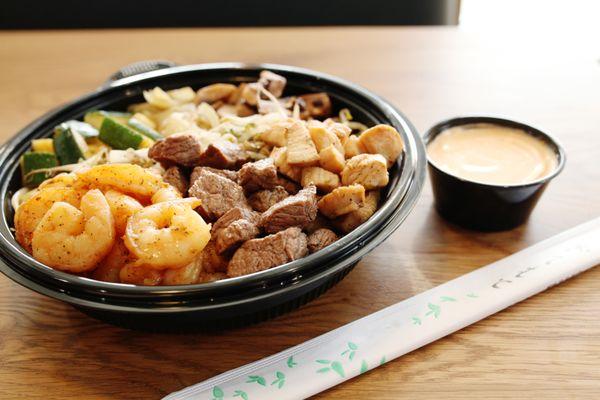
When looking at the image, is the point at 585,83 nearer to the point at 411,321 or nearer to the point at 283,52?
the point at 283,52

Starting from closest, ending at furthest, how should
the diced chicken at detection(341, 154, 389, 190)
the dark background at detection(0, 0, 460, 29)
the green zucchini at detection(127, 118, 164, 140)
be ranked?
the diced chicken at detection(341, 154, 389, 190) → the green zucchini at detection(127, 118, 164, 140) → the dark background at detection(0, 0, 460, 29)

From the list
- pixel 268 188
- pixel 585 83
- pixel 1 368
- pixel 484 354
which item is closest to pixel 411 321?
pixel 484 354

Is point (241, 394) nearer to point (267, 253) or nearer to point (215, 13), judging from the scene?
point (267, 253)

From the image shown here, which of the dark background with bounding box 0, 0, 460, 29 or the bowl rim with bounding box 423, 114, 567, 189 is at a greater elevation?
the bowl rim with bounding box 423, 114, 567, 189

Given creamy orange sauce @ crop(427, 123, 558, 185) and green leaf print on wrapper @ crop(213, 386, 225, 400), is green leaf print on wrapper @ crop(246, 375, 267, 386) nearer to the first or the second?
green leaf print on wrapper @ crop(213, 386, 225, 400)

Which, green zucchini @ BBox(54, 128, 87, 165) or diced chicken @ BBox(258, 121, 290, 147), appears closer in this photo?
diced chicken @ BBox(258, 121, 290, 147)

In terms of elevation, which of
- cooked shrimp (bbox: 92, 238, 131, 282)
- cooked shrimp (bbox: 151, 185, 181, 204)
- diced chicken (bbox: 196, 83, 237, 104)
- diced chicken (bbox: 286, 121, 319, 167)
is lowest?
cooked shrimp (bbox: 92, 238, 131, 282)

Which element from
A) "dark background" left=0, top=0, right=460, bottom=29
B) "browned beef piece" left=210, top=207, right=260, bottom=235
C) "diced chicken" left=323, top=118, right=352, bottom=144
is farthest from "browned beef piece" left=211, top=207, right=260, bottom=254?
"dark background" left=0, top=0, right=460, bottom=29
